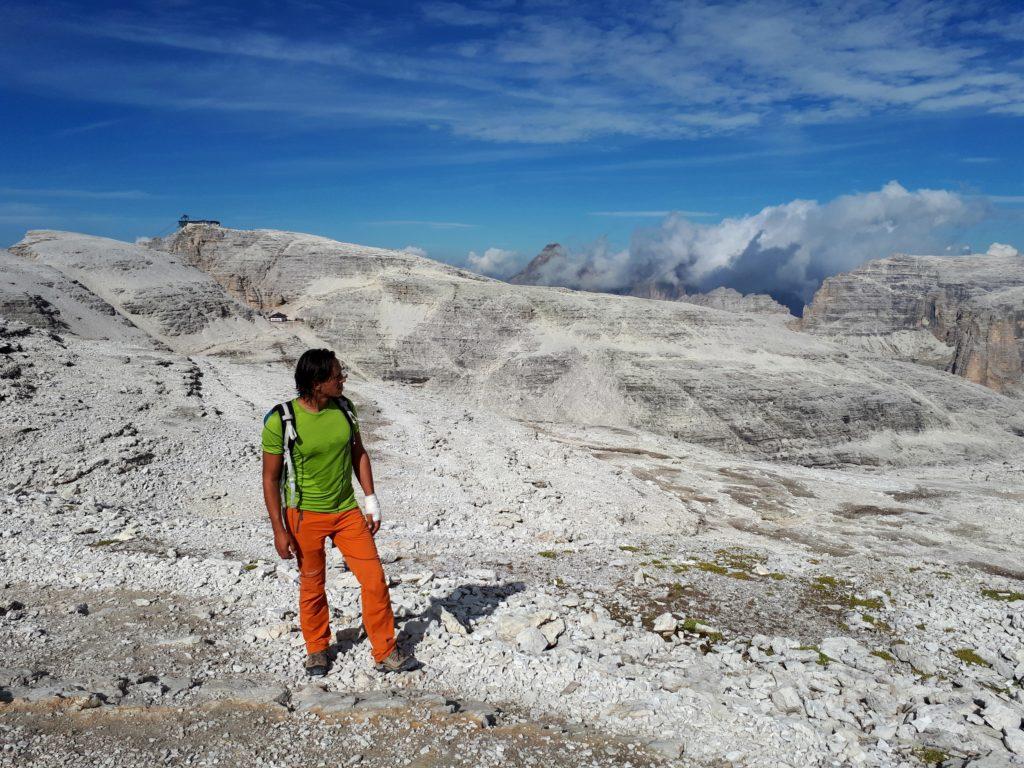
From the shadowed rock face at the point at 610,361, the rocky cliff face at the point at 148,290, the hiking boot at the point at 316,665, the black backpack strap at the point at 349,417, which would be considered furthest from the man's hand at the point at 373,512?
the rocky cliff face at the point at 148,290

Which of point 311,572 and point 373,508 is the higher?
point 373,508

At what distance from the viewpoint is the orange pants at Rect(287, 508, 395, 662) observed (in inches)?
259

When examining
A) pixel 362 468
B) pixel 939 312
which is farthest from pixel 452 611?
pixel 939 312

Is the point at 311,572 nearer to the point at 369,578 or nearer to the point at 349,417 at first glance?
the point at 369,578

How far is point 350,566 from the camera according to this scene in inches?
258

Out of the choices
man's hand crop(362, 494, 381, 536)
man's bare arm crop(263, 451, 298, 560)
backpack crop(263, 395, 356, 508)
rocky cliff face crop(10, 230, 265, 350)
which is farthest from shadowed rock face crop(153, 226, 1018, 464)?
man's bare arm crop(263, 451, 298, 560)

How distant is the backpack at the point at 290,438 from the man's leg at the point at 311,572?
18cm

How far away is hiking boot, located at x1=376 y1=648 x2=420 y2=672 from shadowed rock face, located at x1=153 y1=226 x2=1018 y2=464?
5516 cm

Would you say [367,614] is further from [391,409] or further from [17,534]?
[391,409]

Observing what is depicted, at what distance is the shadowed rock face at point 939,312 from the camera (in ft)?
436

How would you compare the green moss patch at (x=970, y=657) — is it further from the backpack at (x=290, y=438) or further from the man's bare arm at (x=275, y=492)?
the man's bare arm at (x=275, y=492)

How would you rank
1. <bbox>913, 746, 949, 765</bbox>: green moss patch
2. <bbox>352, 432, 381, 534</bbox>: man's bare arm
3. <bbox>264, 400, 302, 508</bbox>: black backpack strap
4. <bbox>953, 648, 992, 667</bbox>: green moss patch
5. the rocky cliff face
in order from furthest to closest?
the rocky cliff face
<bbox>953, 648, 992, 667</bbox>: green moss patch
<bbox>352, 432, 381, 534</bbox>: man's bare arm
<bbox>264, 400, 302, 508</bbox>: black backpack strap
<bbox>913, 746, 949, 765</bbox>: green moss patch

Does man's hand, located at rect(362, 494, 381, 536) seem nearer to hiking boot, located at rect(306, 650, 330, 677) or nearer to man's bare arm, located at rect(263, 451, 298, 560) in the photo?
man's bare arm, located at rect(263, 451, 298, 560)

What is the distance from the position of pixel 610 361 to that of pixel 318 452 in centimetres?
6366
